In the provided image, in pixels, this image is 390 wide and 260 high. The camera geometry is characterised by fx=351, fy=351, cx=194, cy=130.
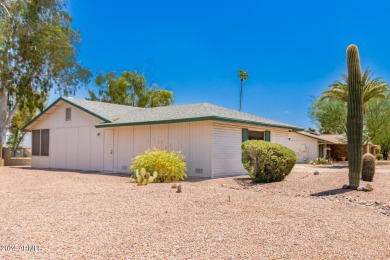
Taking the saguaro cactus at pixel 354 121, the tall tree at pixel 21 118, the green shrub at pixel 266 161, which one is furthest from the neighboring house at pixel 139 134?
the tall tree at pixel 21 118

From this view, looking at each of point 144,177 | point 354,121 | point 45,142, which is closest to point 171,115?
point 144,177

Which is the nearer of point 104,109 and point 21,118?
point 104,109

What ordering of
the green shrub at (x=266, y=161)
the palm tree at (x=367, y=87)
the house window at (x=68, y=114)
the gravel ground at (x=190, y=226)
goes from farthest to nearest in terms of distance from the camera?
the house window at (x=68, y=114) < the palm tree at (x=367, y=87) < the green shrub at (x=266, y=161) < the gravel ground at (x=190, y=226)

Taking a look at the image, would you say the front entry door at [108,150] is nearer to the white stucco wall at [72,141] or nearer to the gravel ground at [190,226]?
the white stucco wall at [72,141]

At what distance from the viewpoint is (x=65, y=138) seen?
22.0 meters

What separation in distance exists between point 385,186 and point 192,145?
7.71 meters

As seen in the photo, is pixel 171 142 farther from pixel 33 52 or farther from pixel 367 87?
pixel 33 52

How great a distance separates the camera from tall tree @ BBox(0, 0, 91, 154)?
27.8 metres

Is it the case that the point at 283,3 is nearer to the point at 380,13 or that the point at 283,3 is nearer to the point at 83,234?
the point at 380,13

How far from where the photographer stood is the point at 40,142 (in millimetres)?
24000

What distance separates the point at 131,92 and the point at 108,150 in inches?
1035

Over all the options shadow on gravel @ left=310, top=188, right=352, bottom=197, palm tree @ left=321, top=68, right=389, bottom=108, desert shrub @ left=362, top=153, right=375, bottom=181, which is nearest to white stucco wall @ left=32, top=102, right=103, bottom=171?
shadow on gravel @ left=310, top=188, right=352, bottom=197

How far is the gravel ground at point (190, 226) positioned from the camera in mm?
4754

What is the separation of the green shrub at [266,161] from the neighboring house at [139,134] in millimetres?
2173
